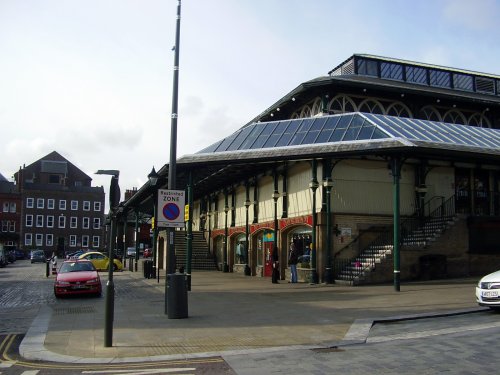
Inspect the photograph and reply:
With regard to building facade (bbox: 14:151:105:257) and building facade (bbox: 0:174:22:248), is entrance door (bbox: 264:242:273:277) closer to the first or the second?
building facade (bbox: 14:151:105:257)

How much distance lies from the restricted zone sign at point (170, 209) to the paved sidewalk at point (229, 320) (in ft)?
7.67

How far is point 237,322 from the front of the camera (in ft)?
38.2

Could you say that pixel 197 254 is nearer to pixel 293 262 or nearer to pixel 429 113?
pixel 293 262

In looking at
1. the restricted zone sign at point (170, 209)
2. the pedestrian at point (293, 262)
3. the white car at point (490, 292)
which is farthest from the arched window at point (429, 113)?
the restricted zone sign at point (170, 209)

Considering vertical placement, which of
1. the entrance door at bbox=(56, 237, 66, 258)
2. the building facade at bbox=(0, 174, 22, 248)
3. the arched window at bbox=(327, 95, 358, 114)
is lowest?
the entrance door at bbox=(56, 237, 66, 258)

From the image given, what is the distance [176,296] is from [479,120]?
2598 cm

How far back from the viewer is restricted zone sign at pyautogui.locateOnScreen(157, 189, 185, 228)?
42.9ft

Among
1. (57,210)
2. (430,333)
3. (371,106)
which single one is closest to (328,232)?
(371,106)

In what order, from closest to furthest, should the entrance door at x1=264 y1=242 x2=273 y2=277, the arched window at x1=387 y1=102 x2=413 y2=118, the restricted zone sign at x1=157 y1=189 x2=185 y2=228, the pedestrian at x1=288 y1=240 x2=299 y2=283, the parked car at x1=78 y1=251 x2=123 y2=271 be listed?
the restricted zone sign at x1=157 y1=189 x2=185 y2=228 < the pedestrian at x1=288 y1=240 x2=299 y2=283 < the entrance door at x1=264 y1=242 x2=273 y2=277 < the arched window at x1=387 y1=102 x2=413 y2=118 < the parked car at x1=78 y1=251 x2=123 y2=271

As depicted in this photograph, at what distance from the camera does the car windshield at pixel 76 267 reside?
776 inches

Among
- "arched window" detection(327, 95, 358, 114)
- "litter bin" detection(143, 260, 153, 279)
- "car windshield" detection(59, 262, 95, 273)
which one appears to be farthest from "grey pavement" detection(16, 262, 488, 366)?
"arched window" detection(327, 95, 358, 114)

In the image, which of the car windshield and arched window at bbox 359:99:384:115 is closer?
the car windshield

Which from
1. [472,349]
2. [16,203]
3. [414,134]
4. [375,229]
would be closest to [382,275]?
[375,229]

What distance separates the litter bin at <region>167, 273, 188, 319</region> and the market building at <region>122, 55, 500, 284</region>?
28.5 ft
